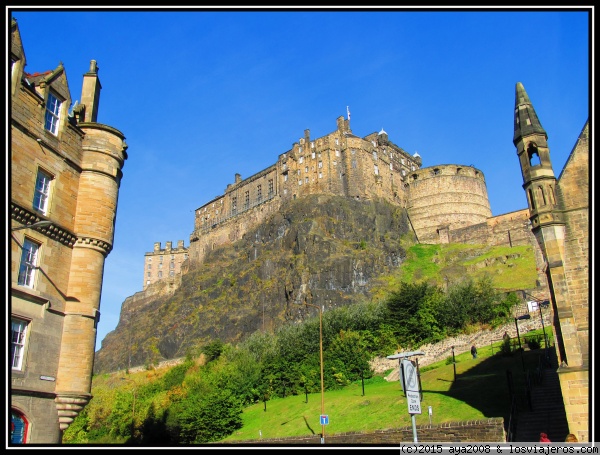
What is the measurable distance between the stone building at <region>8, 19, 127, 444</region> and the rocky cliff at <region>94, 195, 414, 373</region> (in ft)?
163

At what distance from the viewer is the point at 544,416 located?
1991cm

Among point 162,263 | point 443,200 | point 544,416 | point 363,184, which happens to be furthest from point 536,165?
point 162,263

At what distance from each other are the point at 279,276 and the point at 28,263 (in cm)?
6055

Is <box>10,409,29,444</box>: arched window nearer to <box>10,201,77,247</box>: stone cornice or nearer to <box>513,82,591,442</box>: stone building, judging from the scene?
<box>10,201,77,247</box>: stone cornice

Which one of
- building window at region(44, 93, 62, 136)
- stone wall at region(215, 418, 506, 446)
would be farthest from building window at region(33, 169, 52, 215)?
stone wall at region(215, 418, 506, 446)

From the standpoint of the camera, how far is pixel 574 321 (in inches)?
660

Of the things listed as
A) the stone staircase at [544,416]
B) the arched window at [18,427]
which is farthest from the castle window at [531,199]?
the arched window at [18,427]

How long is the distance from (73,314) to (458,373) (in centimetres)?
2350

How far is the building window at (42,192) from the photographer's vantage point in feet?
53.8

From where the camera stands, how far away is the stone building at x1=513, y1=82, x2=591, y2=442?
16.3 metres

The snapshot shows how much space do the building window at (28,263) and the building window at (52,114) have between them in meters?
3.93

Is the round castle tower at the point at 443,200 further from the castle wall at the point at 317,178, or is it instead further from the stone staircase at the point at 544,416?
the stone staircase at the point at 544,416
